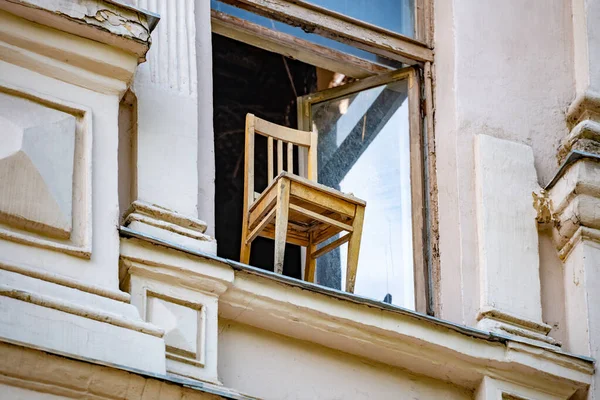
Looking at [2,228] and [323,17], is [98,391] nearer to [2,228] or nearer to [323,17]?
[2,228]

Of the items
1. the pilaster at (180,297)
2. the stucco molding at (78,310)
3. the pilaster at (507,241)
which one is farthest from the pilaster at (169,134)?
the pilaster at (507,241)

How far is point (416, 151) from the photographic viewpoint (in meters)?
7.54

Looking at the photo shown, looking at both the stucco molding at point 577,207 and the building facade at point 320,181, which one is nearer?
the building facade at point 320,181

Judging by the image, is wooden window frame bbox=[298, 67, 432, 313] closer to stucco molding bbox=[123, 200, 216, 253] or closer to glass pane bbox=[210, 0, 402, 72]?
glass pane bbox=[210, 0, 402, 72]

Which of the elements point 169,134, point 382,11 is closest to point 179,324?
point 169,134

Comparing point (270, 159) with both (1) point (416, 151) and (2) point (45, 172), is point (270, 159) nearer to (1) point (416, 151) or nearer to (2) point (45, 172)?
(1) point (416, 151)

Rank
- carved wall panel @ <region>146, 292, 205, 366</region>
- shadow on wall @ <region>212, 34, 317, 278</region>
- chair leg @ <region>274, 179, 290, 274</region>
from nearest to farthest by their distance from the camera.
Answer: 1. carved wall panel @ <region>146, 292, 205, 366</region>
2. chair leg @ <region>274, 179, 290, 274</region>
3. shadow on wall @ <region>212, 34, 317, 278</region>

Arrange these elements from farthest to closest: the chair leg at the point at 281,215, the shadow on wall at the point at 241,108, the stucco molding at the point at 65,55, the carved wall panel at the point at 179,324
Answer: the shadow on wall at the point at 241,108
the chair leg at the point at 281,215
the stucco molding at the point at 65,55
the carved wall panel at the point at 179,324

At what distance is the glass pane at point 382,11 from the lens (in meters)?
7.76

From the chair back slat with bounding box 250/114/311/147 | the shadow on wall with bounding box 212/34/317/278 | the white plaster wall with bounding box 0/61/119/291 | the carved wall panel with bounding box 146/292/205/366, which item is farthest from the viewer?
the shadow on wall with bounding box 212/34/317/278

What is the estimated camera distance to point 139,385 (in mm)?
5578

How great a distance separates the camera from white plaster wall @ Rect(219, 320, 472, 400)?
20.8 feet

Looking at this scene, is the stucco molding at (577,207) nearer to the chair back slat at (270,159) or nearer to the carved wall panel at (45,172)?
the chair back slat at (270,159)

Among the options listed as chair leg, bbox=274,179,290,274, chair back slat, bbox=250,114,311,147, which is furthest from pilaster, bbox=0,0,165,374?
chair back slat, bbox=250,114,311,147
